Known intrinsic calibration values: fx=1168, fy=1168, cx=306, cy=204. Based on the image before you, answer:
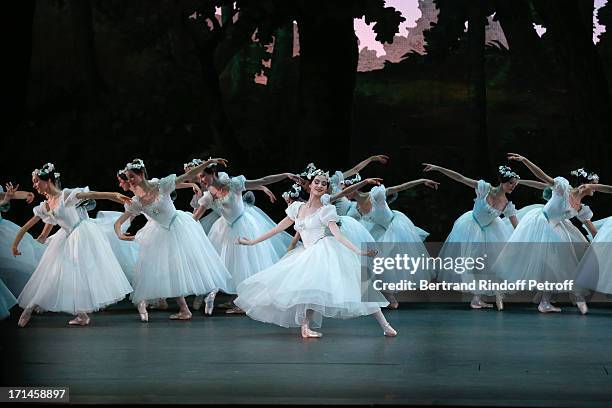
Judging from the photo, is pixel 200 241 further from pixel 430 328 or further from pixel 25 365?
pixel 25 365

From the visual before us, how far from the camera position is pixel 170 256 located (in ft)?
30.9

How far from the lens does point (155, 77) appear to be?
14.8 m

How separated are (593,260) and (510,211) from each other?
1.16 metres

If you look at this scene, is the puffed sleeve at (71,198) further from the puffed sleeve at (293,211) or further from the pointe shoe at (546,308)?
the pointe shoe at (546,308)

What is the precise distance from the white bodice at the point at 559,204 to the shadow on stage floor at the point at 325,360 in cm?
93

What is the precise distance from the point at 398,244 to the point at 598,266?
6.21 feet

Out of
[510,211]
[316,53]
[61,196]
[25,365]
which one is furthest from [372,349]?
[316,53]

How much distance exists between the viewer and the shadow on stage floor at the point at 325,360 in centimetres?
580

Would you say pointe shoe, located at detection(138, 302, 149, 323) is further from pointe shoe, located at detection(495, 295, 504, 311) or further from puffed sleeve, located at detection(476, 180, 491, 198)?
puffed sleeve, located at detection(476, 180, 491, 198)

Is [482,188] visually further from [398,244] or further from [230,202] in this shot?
[230,202]

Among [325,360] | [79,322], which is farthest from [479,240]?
[325,360]

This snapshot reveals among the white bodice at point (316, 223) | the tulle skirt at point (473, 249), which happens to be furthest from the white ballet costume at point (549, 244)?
the white bodice at point (316, 223)

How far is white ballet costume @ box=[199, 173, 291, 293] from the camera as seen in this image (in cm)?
1018

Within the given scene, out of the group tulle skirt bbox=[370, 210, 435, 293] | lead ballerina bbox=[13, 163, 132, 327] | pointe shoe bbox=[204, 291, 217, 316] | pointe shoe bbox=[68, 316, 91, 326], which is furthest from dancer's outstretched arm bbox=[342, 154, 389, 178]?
pointe shoe bbox=[68, 316, 91, 326]
